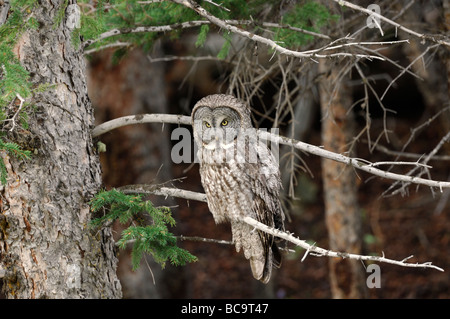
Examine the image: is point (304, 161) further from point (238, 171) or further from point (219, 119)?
point (219, 119)

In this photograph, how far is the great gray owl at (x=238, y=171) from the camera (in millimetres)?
3898

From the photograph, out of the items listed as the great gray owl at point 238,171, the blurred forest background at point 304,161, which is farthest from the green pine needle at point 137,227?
the blurred forest background at point 304,161

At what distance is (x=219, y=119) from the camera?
393cm

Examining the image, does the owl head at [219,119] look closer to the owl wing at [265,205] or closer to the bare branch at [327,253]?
the owl wing at [265,205]

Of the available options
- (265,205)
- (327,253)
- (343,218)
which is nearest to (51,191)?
(265,205)

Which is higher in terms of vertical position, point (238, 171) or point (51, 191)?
point (238, 171)

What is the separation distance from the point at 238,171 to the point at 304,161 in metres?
4.35

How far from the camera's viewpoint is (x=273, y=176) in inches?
165

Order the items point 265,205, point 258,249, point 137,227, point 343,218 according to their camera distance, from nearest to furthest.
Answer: point 137,227, point 265,205, point 258,249, point 343,218

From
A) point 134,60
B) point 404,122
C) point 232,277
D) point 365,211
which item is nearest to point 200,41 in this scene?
point 134,60

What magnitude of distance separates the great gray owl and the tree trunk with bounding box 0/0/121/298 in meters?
0.87

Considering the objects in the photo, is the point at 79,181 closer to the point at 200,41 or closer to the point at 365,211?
the point at 200,41

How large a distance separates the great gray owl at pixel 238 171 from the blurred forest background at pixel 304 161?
3.40ft

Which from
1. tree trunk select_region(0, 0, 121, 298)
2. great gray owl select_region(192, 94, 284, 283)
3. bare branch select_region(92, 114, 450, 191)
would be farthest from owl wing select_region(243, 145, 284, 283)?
tree trunk select_region(0, 0, 121, 298)
